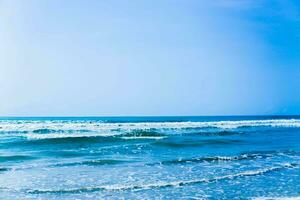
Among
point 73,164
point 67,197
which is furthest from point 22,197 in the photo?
point 73,164

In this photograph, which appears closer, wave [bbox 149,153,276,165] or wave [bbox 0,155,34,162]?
wave [bbox 149,153,276,165]

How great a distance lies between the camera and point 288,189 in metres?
11.8

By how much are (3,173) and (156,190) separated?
660 cm

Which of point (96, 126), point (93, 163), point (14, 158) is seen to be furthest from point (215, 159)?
point (96, 126)

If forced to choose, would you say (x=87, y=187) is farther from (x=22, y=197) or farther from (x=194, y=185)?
(x=194, y=185)

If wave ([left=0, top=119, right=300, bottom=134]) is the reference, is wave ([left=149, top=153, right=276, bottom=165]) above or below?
below

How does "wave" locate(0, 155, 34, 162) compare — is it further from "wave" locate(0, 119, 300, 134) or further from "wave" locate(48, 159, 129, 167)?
"wave" locate(0, 119, 300, 134)

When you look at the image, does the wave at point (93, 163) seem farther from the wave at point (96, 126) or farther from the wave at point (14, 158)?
the wave at point (96, 126)

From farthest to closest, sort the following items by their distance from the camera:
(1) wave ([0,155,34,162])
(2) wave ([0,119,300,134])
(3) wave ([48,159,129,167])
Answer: (2) wave ([0,119,300,134]) < (1) wave ([0,155,34,162]) < (3) wave ([48,159,129,167])

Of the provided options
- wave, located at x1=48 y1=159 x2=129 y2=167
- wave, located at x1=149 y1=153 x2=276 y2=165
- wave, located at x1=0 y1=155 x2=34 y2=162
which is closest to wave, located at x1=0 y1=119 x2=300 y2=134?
wave, located at x1=0 y1=155 x2=34 y2=162

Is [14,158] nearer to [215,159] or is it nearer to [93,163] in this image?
[93,163]

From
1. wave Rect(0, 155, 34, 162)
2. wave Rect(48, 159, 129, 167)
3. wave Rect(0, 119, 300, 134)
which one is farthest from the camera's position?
wave Rect(0, 119, 300, 134)

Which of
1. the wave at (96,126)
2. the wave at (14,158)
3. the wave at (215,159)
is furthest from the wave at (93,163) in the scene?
the wave at (96,126)

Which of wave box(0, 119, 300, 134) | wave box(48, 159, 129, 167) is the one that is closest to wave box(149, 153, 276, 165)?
wave box(48, 159, 129, 167)
